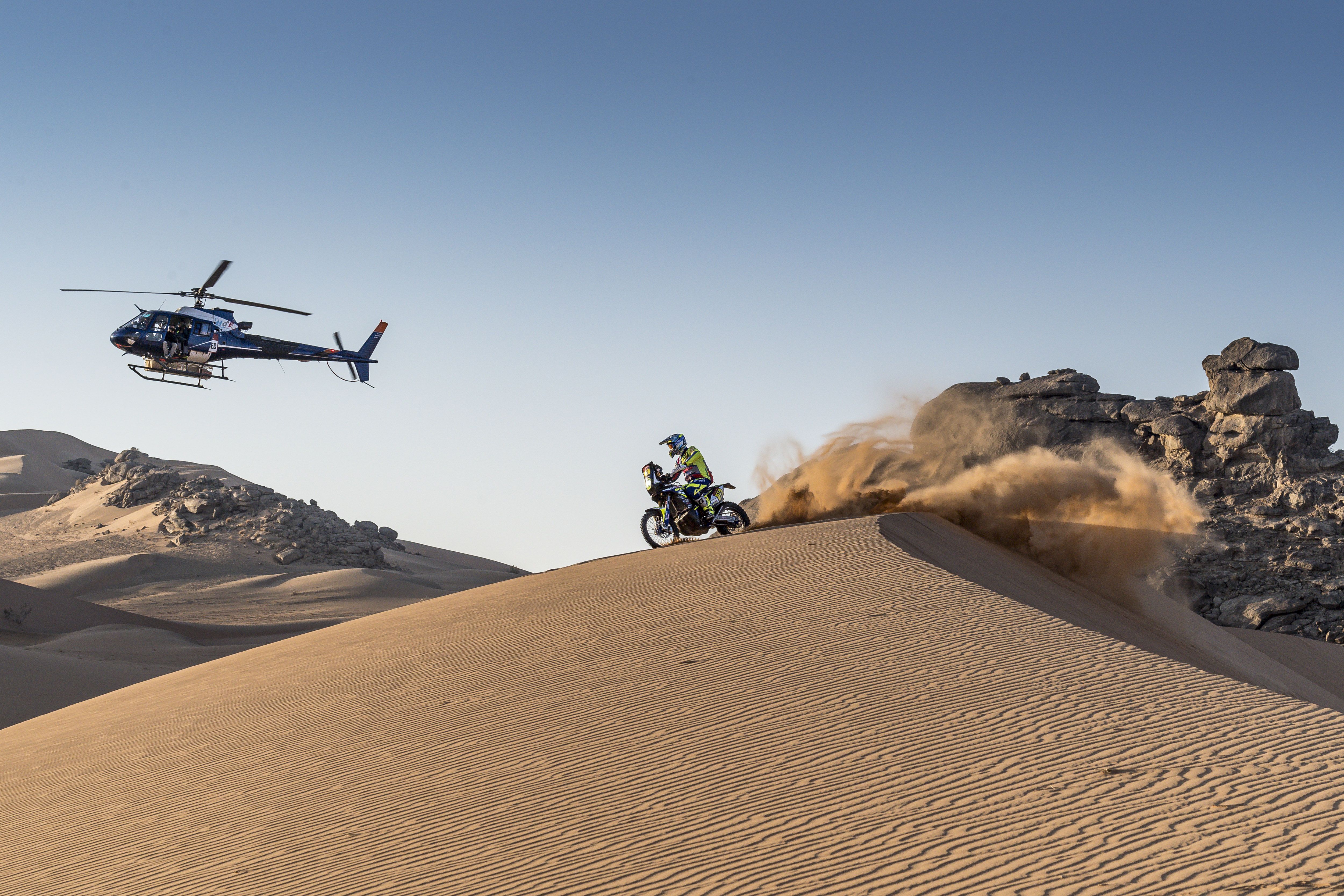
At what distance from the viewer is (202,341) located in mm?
28188

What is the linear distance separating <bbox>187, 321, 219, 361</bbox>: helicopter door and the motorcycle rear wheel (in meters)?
18.6

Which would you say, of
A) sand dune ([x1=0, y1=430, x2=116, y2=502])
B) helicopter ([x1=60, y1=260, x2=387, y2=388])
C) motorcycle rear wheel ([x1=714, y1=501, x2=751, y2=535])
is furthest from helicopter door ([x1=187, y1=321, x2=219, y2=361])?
sand dune ([x1=0, y1=430, x2=116, y2=502])

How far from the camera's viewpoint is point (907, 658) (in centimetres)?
761

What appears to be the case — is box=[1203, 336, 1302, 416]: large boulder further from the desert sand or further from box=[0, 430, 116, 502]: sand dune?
box=[0, 430, 116, 502]: sand dune

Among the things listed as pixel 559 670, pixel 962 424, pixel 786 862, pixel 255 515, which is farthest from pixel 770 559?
pixel 255 515

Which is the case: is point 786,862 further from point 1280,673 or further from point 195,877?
point 1280,673

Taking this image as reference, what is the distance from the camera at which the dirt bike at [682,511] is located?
16.7 m

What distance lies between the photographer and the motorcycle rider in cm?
1666

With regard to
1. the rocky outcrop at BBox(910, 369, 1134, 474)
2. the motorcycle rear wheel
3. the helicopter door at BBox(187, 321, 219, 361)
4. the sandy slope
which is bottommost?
the sandy slope

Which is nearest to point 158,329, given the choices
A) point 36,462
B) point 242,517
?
point 242,517

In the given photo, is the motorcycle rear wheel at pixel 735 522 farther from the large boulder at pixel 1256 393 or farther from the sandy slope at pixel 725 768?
the large boulder at pixel 1256 393

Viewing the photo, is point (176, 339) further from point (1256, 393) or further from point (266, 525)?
point (1256, 393)

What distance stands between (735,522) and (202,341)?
1888 cm

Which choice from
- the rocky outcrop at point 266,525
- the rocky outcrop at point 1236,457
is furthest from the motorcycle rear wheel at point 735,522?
the rocky outcrop at point 266,525
